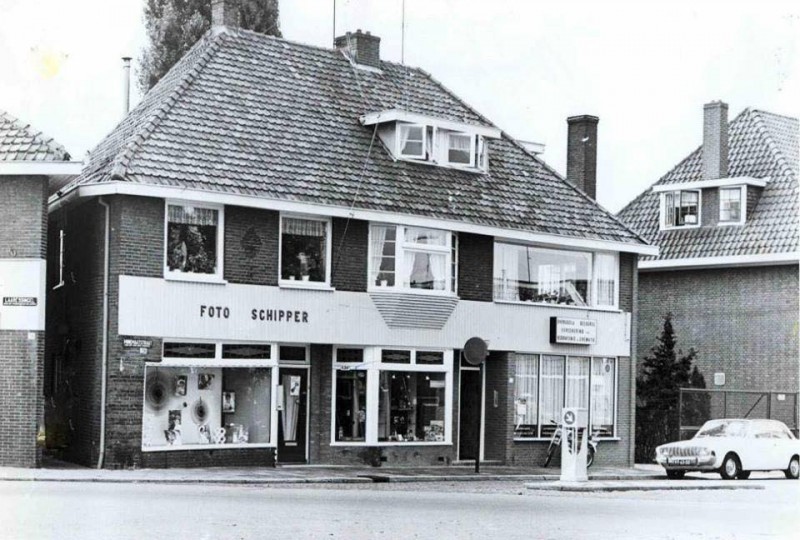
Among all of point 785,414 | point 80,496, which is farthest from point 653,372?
point 80,496

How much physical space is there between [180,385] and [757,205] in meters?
22.3

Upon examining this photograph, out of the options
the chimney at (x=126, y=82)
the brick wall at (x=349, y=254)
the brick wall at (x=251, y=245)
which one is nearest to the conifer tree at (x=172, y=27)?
the chimney at (x=126, y=82)

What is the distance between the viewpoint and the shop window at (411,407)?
30.2 m

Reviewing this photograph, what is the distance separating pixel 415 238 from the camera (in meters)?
30.5

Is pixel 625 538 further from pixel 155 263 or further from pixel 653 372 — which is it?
pixel 653 372

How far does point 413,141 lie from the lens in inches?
1261

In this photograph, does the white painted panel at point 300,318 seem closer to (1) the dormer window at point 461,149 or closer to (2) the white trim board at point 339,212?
(2) the white trim board at point 339,212

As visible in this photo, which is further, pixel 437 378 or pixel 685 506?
pixel 437 378

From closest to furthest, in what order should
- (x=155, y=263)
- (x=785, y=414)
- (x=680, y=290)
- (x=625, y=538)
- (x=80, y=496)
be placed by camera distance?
(x=625, y=538) < (x=80, y=496) < (x=155, y=263) < (x=785, y=414) < (x=680, y=290)

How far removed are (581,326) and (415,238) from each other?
6.10 m

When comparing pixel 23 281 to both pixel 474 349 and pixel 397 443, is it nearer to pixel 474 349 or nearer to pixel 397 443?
pixel 397 443

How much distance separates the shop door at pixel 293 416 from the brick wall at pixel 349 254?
2237 mm

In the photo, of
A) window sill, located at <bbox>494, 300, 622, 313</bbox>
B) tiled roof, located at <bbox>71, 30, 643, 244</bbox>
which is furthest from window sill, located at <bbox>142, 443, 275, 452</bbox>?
window sill, located at <bbox>494, 300, 622, 313</bbox>

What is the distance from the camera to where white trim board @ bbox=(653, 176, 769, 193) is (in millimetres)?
41406
